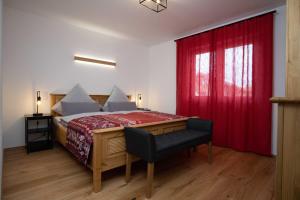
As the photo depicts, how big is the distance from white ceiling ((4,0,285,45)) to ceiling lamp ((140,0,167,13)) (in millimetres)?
95

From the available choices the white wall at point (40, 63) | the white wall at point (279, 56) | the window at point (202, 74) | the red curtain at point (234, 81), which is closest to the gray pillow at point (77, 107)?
the white wall at point (40, 63)

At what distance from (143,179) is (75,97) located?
93.9 inches

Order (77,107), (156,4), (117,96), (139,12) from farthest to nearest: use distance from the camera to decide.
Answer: (117,96), (77,107), (139,12), (156,4)

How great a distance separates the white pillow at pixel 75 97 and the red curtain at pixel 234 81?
2.41 metres

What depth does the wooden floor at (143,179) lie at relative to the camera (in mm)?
1756

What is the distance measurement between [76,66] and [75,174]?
2508 mm

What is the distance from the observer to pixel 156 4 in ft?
9.11

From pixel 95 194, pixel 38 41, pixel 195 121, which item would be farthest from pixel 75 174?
pixel 38 41

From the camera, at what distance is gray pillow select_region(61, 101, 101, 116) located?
3.22 metres

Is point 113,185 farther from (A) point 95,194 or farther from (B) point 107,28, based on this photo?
(B) point 107,28

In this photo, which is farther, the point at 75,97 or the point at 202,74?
the point at 202,74

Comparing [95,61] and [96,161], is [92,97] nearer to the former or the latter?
[95,61]

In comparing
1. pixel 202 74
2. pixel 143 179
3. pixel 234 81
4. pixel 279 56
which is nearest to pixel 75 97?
pixel 143 179

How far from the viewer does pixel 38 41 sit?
10.8 feet
